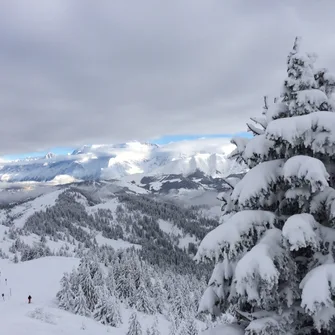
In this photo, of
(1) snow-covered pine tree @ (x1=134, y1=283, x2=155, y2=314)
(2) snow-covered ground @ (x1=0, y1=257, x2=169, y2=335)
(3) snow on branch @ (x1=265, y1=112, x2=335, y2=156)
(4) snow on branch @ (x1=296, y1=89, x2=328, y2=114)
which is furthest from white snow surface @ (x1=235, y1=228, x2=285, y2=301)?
(1) snow-covered pine tree @ (x1=134, y1=283, x2=155, y2=314)

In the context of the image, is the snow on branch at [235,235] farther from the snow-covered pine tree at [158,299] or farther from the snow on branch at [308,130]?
the snow-covered pine tree at [158,299]

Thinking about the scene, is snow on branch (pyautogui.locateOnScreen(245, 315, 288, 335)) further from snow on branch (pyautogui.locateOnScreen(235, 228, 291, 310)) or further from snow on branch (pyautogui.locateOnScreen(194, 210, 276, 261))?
snow on branch (pyautogui.locateOnScreen(194, 210, 276, 261))

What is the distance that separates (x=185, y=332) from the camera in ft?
164

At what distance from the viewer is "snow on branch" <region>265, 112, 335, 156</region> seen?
6828 mm

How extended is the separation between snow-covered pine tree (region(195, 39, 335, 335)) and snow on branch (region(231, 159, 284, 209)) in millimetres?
21

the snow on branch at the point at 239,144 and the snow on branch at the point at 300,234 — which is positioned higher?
the snow on branch at the point at 239,144

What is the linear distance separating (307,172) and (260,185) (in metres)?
1.04

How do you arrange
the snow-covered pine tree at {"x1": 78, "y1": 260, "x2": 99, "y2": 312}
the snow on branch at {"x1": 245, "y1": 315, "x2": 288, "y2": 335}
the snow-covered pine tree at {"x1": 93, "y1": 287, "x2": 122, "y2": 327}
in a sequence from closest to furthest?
the snow on branch at {"x1": 245, "y1": 315, "x2": 288, "y2": 335} → the snow-covered pine tree at {"x1": 93, "y1": 287, "x2": 122, "y2": 327} → the snow-covered pine tree at {"x1": 78, "y1": 260, "x2": 99, "y2": 312}

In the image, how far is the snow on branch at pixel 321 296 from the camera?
19.7 feet

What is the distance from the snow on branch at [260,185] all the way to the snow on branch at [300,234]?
0.90 metres

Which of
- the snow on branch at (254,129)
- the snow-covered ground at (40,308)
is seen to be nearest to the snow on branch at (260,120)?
the snow on branch at (254,129)

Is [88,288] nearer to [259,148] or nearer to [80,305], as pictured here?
[80,305]

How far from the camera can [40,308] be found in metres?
30.7

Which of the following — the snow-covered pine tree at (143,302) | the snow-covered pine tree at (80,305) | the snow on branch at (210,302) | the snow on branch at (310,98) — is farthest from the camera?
the snow-covered pine tree at (143,302)
